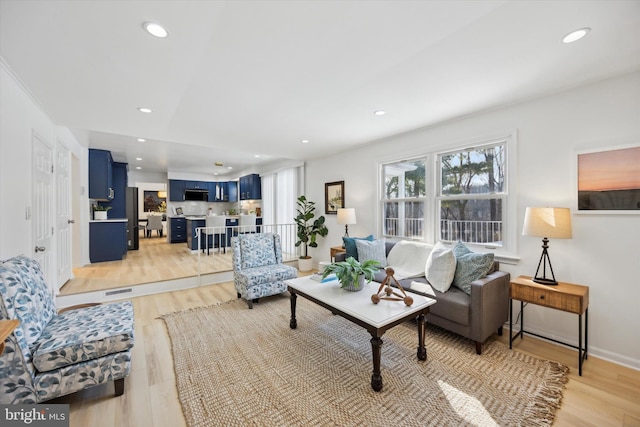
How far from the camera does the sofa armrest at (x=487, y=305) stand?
2258mm

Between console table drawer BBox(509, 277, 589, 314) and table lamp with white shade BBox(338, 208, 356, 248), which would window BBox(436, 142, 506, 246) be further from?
table lamp with white shade BBox(338, 208, 356, 248)

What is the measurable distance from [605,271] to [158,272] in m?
5.91

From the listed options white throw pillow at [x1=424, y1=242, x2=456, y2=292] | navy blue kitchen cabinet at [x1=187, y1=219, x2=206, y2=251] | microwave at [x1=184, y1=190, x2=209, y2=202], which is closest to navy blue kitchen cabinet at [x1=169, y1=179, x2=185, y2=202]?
microwave at [x1=184, y1=190, x2=209, y2=202]

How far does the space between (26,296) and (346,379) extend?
2253 mm

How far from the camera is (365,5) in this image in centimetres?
140

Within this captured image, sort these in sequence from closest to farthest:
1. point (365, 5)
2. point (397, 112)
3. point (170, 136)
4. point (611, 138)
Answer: point (365, 5) < point (611, 138) < point (397, 112) < point (170, 136)

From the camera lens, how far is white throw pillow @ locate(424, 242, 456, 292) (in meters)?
2.61

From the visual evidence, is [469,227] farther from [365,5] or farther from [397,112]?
[365,5]

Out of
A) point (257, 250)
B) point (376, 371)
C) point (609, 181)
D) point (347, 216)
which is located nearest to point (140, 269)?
point (257, 250)

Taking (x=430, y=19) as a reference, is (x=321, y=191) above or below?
below

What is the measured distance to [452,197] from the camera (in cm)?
330

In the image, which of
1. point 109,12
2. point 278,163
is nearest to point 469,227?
point 109,12

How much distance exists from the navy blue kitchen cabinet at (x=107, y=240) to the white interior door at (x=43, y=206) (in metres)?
2.34

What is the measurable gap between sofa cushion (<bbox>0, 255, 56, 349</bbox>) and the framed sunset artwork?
169 inches
